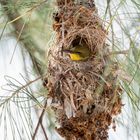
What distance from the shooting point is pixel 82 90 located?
218 cm

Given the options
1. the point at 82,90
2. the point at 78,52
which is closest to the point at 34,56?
the point at 78,52

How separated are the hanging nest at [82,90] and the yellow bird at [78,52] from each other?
26 mm

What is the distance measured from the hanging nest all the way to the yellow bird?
0.03m

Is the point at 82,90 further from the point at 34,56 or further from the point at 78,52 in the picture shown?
the point at 34,56

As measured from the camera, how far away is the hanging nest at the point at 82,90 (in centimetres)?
217

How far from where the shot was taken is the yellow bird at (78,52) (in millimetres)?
2309

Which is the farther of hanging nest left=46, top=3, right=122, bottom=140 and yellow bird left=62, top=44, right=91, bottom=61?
yellow bird left=62, top=44, right=91, bottom=61

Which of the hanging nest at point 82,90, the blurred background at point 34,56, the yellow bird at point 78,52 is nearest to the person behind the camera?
the hanging nest at point 82,90

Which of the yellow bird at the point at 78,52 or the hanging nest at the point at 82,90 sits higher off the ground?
the yellow bird at the point at 78,52

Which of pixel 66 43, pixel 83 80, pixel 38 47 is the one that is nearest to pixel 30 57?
pixel 38 47

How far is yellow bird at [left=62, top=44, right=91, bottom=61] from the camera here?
231cm

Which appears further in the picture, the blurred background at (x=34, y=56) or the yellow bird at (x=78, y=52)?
the blurred background at (x=34, y=56)

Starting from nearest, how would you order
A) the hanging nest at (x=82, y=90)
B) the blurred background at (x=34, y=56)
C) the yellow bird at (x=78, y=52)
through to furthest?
1. the hanging nest at (x=82, y=90)
2. the yellow bird at (x=78, y=52)
3. the blurred background at (x=34, y=56)

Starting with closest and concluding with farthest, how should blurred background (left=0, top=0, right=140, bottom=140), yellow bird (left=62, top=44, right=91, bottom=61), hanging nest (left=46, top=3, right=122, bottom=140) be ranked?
hanging nest (left=46, top=3, right=122, bottom=140), yellow bird (left=62, top=44, right=91, bottom=61), blurred background (left=0, top=0, right=140, bottom=140)
